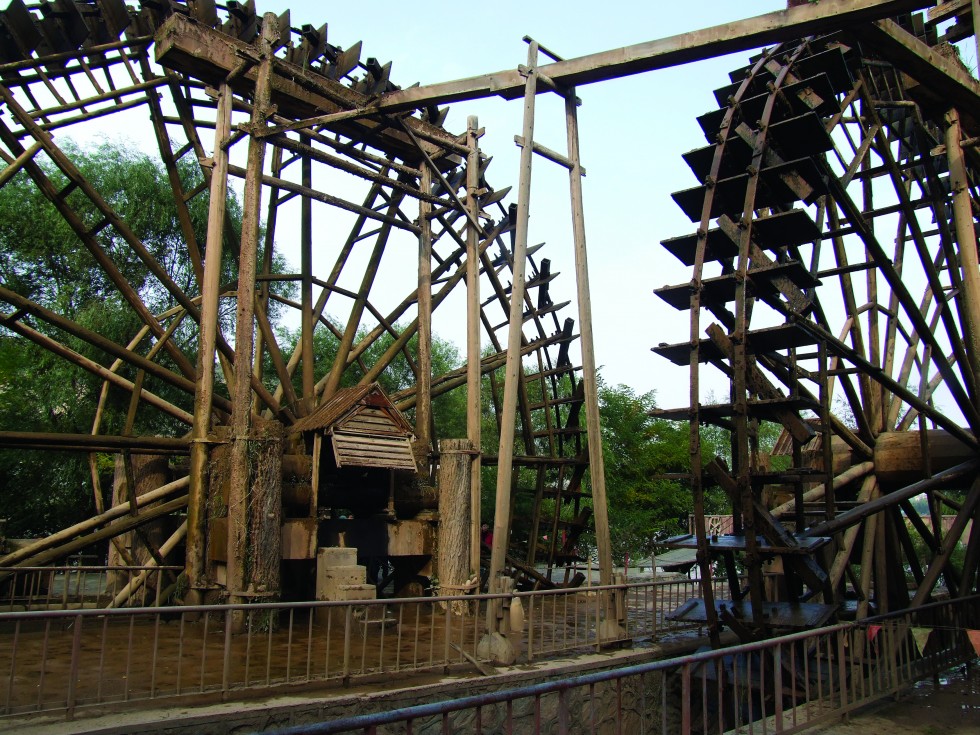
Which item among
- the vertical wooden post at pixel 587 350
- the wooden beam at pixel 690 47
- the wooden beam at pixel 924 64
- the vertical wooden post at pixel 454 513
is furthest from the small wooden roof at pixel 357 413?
the wooden beam at pixel 924 64

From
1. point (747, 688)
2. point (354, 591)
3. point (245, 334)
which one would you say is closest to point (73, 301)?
point (245, 334)

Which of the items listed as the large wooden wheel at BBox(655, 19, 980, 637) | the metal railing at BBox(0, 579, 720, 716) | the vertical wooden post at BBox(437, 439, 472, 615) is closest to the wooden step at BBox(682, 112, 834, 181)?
the large wooden wheel at BBox(655, 19, 980, 637)

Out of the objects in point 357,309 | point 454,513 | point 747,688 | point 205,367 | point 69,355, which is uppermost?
point 357,309

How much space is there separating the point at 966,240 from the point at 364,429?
25.6ft

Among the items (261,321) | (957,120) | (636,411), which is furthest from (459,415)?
(957,120)

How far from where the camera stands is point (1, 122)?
10.2 m

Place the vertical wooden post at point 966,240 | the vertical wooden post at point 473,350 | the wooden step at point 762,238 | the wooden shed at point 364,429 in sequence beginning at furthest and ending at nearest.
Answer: the vertical wooden post at point 473,350 → the wooden shed at point 364,429 → the vertical wooden post at point 966,240 → the wooden step at point 762,238

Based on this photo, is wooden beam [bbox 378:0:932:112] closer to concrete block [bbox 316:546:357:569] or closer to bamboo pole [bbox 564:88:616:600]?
bamboo pole [bbox 564:88:616:600]

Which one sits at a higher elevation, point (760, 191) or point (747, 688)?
point (760, 191)

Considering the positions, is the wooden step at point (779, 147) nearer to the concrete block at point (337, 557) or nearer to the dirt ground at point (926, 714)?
the dirt ground at point (926, 714)

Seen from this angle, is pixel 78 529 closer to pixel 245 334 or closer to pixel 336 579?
pixel 245 334

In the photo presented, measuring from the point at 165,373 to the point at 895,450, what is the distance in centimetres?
1020

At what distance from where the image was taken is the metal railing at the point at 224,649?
18.2 ft

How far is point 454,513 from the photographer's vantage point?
10.7 metres
